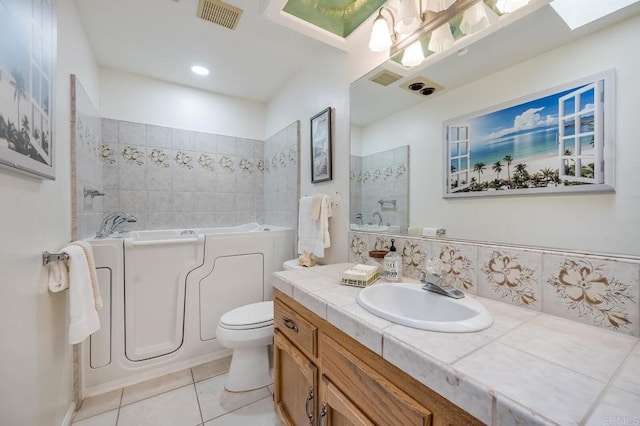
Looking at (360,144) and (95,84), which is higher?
(95,84)

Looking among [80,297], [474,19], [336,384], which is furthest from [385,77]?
[80,297]

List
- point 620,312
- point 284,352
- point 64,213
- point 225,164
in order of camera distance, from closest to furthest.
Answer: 1. point 620,312
2. point 284,352
3. point 64,213
4. point 225,164

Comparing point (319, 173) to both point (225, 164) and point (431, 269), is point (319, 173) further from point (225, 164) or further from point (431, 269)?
point (225, 164)

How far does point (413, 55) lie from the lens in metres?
1.28

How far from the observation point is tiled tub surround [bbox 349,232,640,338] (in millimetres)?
674

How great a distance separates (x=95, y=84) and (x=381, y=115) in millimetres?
2354

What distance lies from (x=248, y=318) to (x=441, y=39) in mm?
1844

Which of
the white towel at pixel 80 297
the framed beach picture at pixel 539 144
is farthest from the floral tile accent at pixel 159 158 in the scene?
the framed beach picture at pixel 539 144

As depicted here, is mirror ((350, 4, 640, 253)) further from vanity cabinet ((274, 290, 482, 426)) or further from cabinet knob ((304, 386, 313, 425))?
cabinet knob ((304, 386, 313, 425))

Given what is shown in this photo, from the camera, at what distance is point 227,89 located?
2.62m

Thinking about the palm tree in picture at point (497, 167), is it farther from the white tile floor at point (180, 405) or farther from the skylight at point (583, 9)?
the white tile floor at point (180, 405)

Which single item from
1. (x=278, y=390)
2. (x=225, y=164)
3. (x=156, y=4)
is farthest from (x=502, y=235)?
(x=225, y=164)

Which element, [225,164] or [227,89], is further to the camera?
[225,164]

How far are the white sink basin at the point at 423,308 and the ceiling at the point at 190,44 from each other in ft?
5.23
